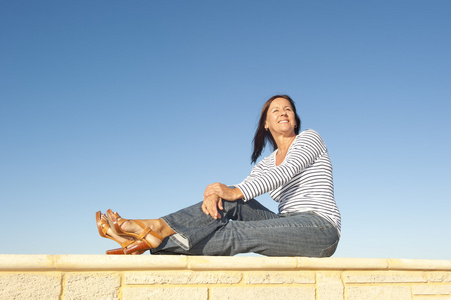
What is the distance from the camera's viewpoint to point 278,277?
121 inches

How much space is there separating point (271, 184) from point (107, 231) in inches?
53.1

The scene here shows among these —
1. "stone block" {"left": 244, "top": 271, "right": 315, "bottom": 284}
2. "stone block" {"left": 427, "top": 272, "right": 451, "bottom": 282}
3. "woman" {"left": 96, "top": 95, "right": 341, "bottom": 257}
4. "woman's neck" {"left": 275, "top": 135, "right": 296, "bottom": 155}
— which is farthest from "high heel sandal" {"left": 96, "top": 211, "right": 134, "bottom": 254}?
"stone block" {"left": 427, "top": 272, "right": 451, "bottom": 282}

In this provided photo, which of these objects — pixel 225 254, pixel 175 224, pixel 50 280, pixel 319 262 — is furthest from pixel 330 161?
pixel 50 280

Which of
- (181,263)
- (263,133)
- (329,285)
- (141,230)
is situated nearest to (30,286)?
(141,230)

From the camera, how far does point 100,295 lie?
266 centimetres

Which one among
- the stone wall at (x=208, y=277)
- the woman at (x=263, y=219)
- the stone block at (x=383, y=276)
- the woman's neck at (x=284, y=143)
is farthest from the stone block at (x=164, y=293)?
the woman's neck at (x=284, y=143)

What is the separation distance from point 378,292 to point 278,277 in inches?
37.8

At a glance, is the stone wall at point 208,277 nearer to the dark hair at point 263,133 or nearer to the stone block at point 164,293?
the stone block at point 164,293

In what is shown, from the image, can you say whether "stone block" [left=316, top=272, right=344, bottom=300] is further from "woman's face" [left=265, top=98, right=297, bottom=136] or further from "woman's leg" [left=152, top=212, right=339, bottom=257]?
"woman's face" [left=265, top=98, right=297, bottom=136]

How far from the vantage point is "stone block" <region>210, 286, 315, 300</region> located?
2910 millimetres

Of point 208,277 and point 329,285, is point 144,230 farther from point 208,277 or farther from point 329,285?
point 329,285

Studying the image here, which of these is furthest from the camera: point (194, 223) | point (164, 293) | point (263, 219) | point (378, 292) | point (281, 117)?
point (281, 117)

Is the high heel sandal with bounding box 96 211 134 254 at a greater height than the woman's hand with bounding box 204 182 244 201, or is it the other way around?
the woman's hand with bounding box 204 182 244 201

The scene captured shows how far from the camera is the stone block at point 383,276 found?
3.35 metres
